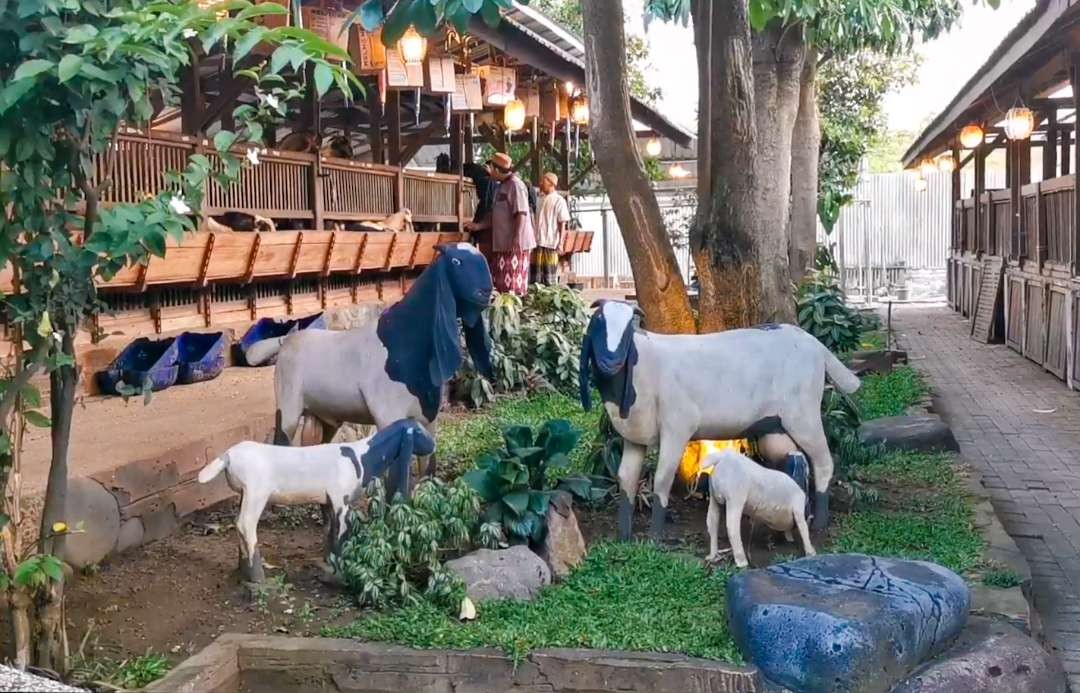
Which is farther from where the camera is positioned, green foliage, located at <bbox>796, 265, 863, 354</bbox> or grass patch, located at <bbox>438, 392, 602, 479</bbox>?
green foliage, located at <bbox>796, 265, 863, 354</bbox>

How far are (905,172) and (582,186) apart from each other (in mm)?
9672

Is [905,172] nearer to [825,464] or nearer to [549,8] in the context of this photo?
[549,8]

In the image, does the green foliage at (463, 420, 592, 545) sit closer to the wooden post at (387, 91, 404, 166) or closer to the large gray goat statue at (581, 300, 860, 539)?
the large gray goat statue at (581, 300, 860, 539)

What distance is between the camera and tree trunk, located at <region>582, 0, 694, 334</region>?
679 centimetres

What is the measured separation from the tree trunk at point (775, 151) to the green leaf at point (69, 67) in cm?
451

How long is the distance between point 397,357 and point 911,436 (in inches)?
178

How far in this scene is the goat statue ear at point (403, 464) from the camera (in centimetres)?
514

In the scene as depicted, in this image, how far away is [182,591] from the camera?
5043 millimetres

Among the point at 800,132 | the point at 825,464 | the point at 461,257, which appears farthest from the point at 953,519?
the point at 800,132

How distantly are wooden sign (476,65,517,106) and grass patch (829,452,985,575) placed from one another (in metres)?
6.98

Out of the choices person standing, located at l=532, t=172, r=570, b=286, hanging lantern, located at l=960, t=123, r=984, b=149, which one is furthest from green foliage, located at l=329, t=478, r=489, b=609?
hanging lantern, located at l=960, t=123, r=984, b=149

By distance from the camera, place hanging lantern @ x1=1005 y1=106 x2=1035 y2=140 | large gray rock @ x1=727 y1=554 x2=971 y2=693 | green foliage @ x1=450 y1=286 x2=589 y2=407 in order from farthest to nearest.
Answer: hanging lantern @ x1=1005 y1=106 x2=1035 y2=140, green foliage @ x1=450 y1=286 x2=589 y2=407, large gray rock @ x1=727 y1=554 x2=971 y2=693

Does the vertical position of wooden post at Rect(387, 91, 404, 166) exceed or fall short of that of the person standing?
it exceeds it

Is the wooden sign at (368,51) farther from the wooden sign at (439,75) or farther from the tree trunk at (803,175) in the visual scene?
the tree trunk at (803,175)
